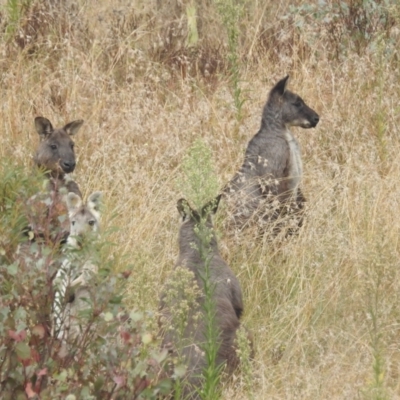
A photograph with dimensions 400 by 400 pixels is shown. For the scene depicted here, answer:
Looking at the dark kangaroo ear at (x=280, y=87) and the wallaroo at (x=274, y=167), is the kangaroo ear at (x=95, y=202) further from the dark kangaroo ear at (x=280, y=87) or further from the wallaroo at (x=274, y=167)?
the dark kangaroo ear at (x=280, y=87)

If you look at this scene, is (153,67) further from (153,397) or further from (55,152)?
(153,397)

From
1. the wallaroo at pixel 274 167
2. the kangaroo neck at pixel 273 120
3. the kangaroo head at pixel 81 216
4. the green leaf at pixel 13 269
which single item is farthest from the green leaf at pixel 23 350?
the kangaroo neck at pixel 273 120

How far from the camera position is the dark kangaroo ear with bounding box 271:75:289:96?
33.3 feet

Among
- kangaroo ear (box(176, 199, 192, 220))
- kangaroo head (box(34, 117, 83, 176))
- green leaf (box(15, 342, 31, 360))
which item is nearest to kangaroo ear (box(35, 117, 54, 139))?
kangaroo head (box(34, 117, 83, 176))

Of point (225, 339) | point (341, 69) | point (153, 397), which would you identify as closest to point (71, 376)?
point (153, 397)

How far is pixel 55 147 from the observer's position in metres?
9.35

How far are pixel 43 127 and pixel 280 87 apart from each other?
1.99 metres

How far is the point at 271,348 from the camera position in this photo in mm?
6852

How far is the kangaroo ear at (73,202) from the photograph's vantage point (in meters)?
7.36

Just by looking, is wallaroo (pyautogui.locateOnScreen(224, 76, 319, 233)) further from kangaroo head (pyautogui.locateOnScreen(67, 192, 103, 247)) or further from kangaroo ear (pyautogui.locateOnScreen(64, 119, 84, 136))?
kangaroo ear (pyautogui.locateOnScreen(64, 119, 84, 136))

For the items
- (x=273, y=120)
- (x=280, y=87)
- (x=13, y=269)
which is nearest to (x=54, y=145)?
(x=273, y=120)

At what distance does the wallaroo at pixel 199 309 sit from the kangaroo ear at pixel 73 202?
0.62 m

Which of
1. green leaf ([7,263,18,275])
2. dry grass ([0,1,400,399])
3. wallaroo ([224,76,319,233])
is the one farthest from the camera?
wallaroo ([224,76,319,233])

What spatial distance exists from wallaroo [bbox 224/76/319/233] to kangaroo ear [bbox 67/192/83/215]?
3.89 feet
